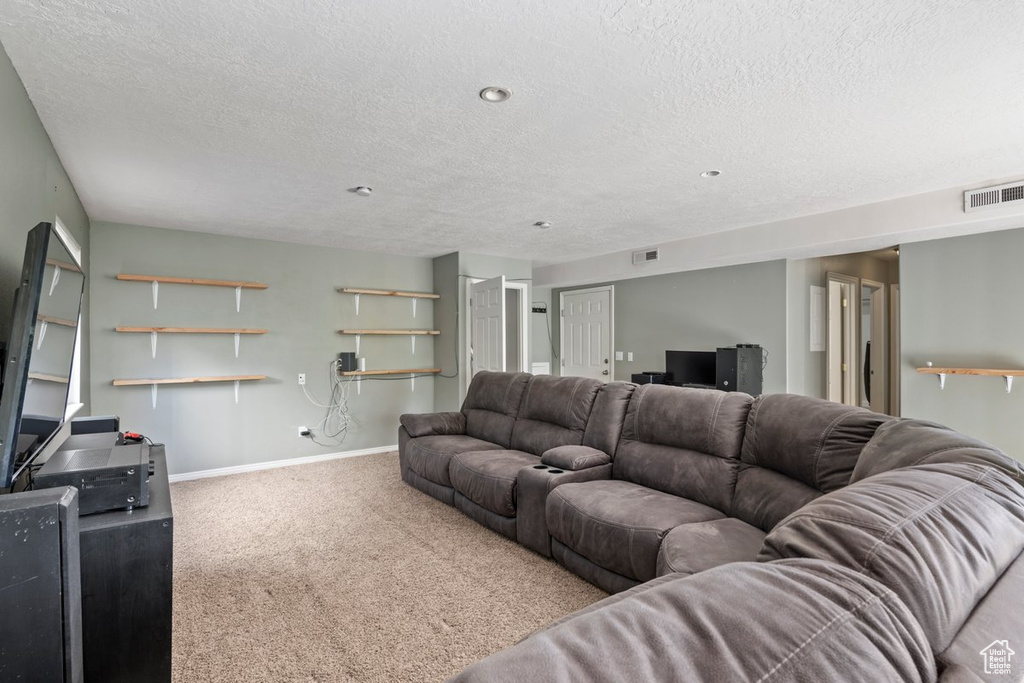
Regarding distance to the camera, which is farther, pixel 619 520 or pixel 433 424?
pixel 433 424

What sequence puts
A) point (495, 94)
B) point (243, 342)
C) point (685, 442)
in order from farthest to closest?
point (243, 342), point (685, 442), point (495, 94)

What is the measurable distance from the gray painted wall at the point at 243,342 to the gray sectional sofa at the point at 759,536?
2.61m

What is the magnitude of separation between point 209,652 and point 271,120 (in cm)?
234

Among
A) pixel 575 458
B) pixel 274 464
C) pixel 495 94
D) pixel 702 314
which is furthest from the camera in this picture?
pixel 702 314

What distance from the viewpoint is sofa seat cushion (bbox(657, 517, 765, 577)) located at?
73.4 inches

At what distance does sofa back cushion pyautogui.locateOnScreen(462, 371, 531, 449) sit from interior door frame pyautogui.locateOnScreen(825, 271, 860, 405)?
3774mm

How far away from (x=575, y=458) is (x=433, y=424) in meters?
1.79

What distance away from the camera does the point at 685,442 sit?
2.73 metres

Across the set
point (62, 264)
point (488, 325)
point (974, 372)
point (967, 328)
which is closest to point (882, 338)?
point (967, 328)

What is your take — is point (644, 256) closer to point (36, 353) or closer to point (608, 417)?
point (608, 417)

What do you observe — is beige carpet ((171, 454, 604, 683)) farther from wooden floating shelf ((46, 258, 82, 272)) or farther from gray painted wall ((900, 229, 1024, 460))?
gray painted wall ((900, 229, 1024, 460))

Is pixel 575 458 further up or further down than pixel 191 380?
further down

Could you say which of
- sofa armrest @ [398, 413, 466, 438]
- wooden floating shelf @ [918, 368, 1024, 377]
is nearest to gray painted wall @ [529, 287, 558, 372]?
sofa armrest @ [398, 413, 466, 438]

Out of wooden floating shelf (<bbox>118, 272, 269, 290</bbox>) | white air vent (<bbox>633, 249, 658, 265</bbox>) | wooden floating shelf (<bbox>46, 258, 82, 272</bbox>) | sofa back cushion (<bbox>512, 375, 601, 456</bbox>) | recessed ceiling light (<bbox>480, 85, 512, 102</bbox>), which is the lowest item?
sofa back cushion (<bbox>512, 375, 601, 456</bbox>)
